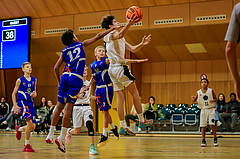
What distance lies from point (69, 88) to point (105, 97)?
1.21 m

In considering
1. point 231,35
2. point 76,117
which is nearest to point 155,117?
point 76,117

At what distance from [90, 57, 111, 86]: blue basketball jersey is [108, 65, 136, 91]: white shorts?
0.67 m

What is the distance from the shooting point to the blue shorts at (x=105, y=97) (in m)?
5.82

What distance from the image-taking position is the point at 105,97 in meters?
5.86

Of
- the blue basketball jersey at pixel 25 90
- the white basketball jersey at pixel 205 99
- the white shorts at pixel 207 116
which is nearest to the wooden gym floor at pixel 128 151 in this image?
the white shorts at pixel 207 116

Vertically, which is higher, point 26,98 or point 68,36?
point 68,36

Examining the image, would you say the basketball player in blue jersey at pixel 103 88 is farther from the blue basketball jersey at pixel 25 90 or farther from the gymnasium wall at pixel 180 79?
the gymnasium wall at pixel 180 79

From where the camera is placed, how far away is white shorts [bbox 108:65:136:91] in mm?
5090

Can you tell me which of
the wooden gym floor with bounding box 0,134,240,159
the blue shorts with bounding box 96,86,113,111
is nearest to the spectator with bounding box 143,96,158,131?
the wooden gym floor with bounding box 0,134,240,159

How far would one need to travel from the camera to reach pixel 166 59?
53.9 ft

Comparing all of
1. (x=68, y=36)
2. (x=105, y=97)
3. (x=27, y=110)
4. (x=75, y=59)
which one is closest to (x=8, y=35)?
(x=27, y=110)

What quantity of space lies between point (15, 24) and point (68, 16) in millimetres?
2313

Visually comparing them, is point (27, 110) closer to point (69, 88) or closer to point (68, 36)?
point (69, 88)

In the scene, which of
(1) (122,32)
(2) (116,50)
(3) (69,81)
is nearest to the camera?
(1) (122,32)
